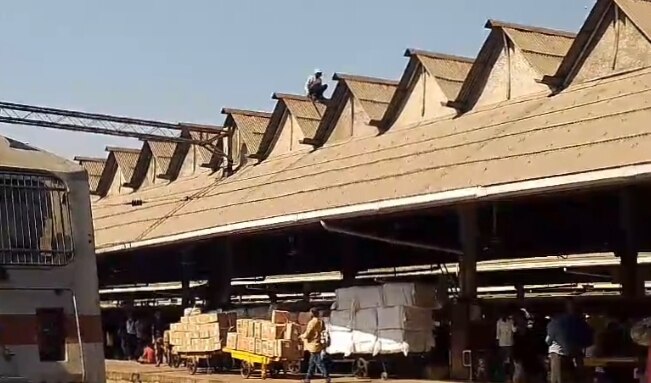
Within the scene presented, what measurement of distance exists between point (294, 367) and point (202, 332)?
240cm

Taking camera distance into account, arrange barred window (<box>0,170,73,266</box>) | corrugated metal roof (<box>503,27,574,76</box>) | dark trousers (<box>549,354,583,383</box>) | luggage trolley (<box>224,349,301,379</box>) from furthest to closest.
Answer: corrugated metal roof (<box>503,27,574,76</box>)
luggage trolley (<box>224,349,301,379</box>)
dark trousers (<box>549,354,583,383</box>)
barred window (<box>0,170,73,266</box>)

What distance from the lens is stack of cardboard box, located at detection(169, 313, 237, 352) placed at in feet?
67.3

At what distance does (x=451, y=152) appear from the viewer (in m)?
17.2

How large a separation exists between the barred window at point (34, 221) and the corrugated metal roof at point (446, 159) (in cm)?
570

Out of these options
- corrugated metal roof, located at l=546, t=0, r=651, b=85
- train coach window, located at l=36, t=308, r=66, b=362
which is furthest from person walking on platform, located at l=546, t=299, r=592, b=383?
train coach window, located at l=36, t=308, r=66, b=362

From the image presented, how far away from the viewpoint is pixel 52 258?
1066cm

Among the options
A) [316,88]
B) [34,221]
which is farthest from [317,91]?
[34,221]

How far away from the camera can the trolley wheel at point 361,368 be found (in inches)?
727

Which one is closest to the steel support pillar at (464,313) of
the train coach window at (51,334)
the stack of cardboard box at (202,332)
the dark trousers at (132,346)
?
the stack of cardboard box at (202,332)

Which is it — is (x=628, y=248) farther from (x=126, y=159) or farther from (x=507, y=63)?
(x=126, y=159)

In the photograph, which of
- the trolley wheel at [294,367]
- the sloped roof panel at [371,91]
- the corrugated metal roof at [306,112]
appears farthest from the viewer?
the corrugated metal roof at [306,112]

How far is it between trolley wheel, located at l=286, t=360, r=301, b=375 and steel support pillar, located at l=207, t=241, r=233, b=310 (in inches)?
178

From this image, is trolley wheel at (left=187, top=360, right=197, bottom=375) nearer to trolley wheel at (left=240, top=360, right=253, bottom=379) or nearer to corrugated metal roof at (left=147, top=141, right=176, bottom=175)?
trolley wheel at (left=240, top=360, right=253, bottom=379)

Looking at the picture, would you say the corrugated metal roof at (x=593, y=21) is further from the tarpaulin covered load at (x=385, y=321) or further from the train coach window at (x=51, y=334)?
the train coach window at (x=51, y=334)
